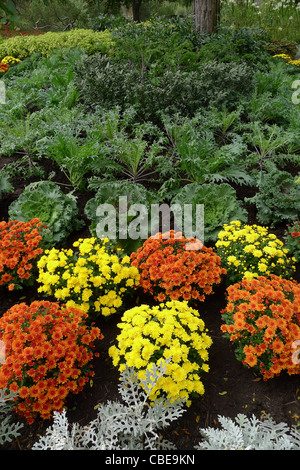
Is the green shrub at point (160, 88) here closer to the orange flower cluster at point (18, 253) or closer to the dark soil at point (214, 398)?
the orange flower cluster at point (18, 253)

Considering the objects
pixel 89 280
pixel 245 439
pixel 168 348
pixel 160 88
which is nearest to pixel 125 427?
pixel 168 348

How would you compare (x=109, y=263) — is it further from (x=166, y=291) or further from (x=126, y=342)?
(x=126, y=342)

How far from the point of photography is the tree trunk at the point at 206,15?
785cm

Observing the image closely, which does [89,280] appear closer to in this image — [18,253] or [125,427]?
[18,253]

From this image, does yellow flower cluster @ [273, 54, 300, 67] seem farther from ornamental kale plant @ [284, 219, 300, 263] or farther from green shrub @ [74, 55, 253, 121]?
ornamental kale plant @ [284, 219, 300, 263]

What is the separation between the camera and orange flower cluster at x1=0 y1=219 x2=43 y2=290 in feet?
10.2

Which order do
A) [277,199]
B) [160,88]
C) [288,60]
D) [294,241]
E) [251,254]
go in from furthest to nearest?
[288,60]
[160,88]
[277,199]
[294,241]
[251,254]

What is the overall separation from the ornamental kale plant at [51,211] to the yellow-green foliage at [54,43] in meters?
6.04

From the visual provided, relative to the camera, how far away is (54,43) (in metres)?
9.48

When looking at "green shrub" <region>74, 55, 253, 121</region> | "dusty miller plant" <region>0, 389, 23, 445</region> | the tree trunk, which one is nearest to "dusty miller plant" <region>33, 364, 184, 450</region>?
"dusty miller plant" <region>0, 389, 23, 445</region>

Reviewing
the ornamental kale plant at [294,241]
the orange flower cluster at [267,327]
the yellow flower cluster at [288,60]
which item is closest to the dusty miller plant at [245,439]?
the orange flower cluster at [267,327]

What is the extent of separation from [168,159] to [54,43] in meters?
6.83

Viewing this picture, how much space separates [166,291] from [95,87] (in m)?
4.03

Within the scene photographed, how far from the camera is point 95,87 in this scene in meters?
5.61
